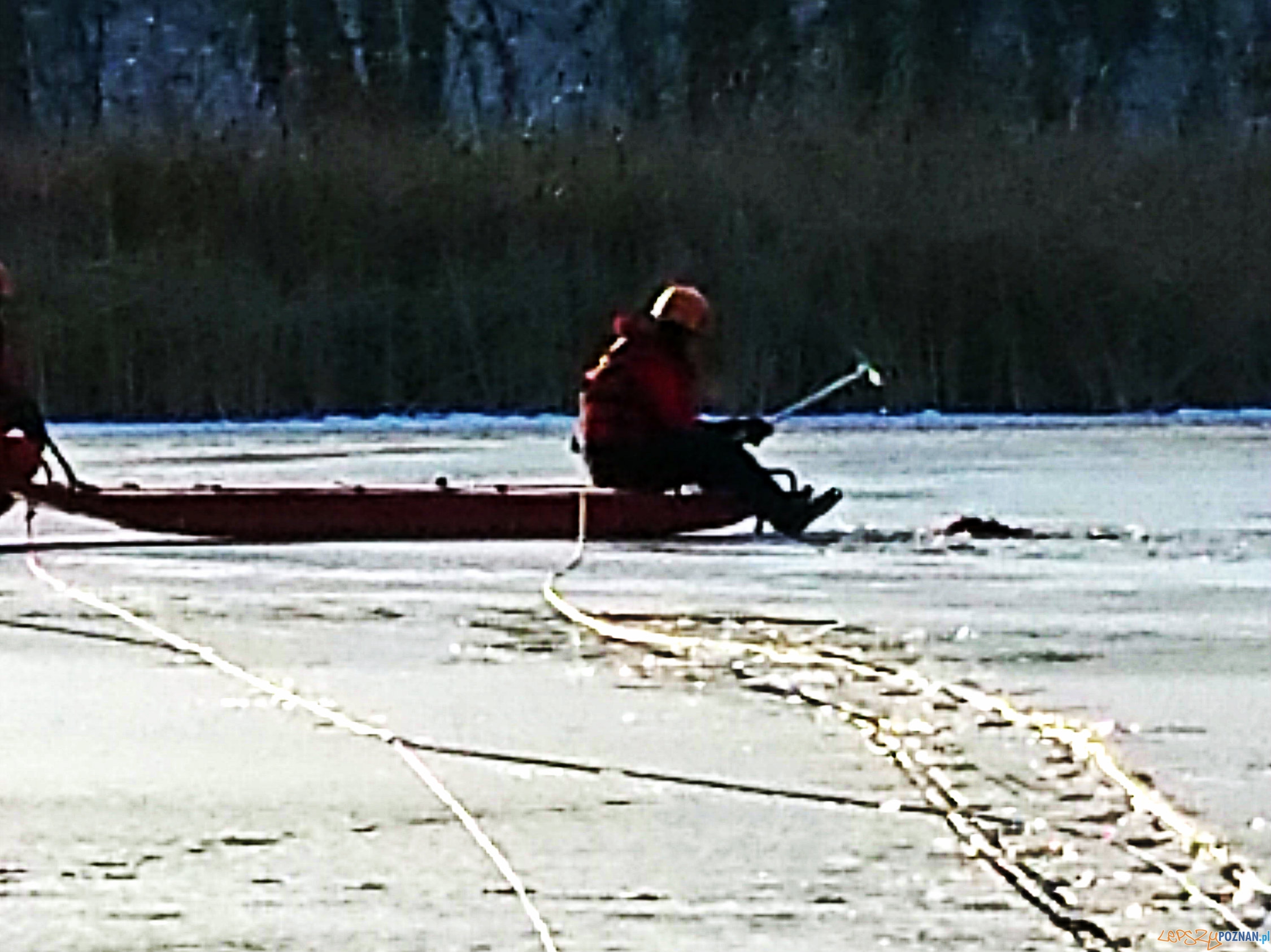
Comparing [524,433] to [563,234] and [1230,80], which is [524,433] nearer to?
[563,234]

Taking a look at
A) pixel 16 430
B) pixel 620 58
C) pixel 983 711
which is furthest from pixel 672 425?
pixel 620 58

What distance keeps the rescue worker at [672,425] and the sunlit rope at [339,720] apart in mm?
2335

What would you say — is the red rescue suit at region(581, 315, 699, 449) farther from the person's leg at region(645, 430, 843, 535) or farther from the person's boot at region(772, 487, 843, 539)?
the person's boot at region(772, 487, 843, 539)

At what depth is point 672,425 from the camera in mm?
11797

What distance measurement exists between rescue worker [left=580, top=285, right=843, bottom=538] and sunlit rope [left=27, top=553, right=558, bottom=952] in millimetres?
2335

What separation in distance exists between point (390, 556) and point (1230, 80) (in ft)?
85.3

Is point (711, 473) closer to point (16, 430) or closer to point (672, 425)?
point (672, 425)

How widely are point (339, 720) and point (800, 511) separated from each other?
198 inches

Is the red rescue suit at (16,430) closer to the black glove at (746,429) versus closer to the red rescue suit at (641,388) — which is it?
the red rescue suit at (641,388)

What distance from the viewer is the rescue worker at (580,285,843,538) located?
38.6ft

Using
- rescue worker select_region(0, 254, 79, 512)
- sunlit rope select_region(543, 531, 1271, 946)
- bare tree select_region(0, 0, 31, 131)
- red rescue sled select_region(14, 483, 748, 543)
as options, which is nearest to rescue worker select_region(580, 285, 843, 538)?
red rescue sled select_region(14, 483, 748, 543)

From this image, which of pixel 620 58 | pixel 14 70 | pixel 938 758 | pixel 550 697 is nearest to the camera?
pixel 938 758

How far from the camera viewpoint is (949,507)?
13516 millimetres

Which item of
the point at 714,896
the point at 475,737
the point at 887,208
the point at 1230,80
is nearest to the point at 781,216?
the point at 887,208
